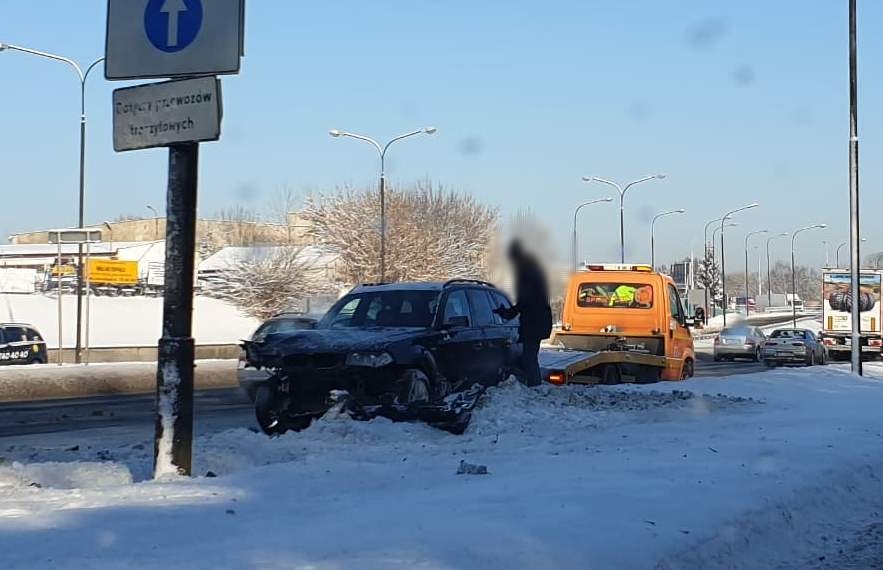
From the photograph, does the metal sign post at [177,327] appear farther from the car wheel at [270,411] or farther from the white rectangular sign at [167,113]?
the car wheel at [270,411]

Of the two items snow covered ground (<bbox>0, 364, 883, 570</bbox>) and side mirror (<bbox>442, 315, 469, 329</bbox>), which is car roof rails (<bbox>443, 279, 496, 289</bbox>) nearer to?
side mirror (<bbox>442, 315, 469, 329</bbox>)

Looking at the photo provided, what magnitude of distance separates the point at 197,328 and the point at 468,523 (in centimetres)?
5765

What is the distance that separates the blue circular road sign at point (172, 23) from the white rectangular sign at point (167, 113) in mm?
279

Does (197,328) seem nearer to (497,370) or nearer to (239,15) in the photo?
(497,370)

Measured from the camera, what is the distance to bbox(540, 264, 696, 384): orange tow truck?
20.8 meters

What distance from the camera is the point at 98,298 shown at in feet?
225

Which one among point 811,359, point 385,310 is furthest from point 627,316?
point 811,359

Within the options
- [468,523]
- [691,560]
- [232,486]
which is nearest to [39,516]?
[232,486]

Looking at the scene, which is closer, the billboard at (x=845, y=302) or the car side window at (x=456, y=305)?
the car side window at (x=456, y=305)

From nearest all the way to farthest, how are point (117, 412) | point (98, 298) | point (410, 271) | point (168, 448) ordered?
point (168, 448), point (117, 412), point (410, 271), point (98, 298)

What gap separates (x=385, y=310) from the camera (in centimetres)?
1306

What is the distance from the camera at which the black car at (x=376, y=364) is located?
11.2m

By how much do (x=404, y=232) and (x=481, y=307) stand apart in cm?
4196

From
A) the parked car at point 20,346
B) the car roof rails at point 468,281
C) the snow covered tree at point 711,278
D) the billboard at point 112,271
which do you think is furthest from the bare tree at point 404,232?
the snow covered tree at point 711,278
